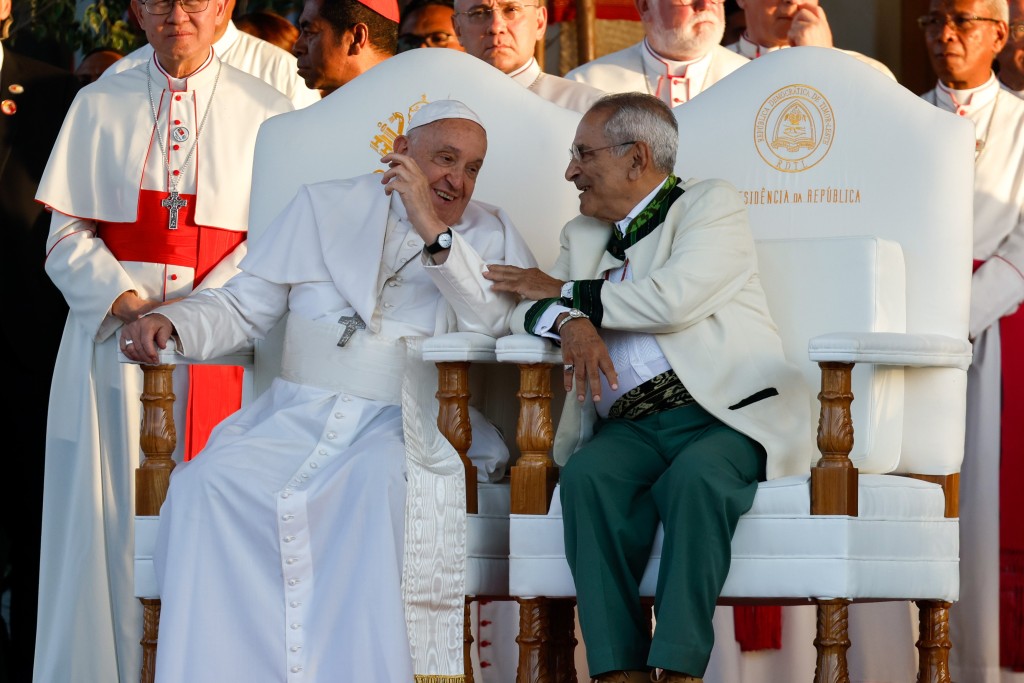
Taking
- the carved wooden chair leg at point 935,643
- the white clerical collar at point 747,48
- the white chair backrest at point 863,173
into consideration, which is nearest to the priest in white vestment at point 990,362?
the white clerical collar at point 747,48

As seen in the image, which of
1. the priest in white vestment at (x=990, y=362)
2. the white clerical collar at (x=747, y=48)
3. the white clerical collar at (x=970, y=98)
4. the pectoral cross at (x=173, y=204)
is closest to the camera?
the pectoral cross at (x=173, y=204)

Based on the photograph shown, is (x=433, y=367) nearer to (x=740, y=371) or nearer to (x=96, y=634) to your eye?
(x=740, y=371)

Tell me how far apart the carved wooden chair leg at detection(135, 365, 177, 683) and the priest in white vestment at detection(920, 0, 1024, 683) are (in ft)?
7.99

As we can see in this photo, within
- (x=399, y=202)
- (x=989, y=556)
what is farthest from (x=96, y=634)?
(x=989, y=556)

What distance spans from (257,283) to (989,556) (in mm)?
2344

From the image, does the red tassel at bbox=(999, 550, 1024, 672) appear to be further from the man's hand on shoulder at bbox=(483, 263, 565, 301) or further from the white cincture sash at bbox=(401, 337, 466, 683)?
the white cincture sash at bbox=(401, 337, 466, 683)

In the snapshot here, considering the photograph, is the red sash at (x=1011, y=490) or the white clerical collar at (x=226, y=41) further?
the white clerical collar at (x=226, y=41)

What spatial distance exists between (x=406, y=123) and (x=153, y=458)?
119 centimetres

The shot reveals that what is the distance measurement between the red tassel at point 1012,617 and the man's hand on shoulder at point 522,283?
6.40 ft

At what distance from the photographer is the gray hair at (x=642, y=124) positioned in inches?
152

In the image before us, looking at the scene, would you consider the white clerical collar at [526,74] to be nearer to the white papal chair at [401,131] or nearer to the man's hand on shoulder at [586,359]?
the white papal chair at [401,131]

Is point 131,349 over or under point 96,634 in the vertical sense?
over

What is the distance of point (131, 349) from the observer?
3.78 meters

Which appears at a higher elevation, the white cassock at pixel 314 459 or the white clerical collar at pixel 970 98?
the white clerical collar at pixel 970 98
